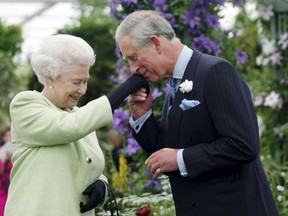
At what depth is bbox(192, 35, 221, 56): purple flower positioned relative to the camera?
5285 millimetres

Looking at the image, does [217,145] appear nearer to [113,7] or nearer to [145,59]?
[145,59]

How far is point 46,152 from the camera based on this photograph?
2.91m

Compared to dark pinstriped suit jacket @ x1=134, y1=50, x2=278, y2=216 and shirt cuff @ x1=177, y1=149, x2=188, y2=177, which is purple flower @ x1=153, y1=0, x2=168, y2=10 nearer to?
dark pinstriped suit jacket @ x1=134, y1=50, x2=278, y2=216

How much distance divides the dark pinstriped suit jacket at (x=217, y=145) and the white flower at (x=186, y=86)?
0.02 m

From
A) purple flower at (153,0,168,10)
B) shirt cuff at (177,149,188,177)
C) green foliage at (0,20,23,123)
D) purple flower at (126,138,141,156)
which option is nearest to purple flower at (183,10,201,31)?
purple flower at (153,0,168,10)

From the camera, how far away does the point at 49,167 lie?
114 inches

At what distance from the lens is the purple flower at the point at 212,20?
5.40 m

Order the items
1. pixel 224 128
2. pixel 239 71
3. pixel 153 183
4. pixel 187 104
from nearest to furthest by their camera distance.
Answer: pixel 224 128, pixel 187 104, pixel 153 183, pixel 239 71

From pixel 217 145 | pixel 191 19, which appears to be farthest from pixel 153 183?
pixel 217 145

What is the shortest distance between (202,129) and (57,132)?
55cm

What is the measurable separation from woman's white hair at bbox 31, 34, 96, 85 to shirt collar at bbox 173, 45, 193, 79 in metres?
0.35

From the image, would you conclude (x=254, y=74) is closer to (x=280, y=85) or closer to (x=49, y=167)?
(x=280, y=85)

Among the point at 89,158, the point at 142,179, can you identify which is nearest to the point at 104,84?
the point at 142,179

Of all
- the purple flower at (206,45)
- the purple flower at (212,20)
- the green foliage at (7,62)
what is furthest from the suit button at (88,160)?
the green foliage at (7,62)
